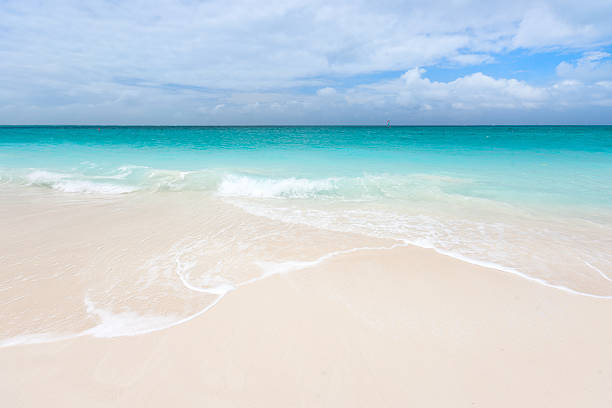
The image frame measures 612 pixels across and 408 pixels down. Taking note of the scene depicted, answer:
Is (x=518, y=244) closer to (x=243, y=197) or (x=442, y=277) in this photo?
(x=442, y=277)

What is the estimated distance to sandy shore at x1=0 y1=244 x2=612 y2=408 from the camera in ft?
8.09

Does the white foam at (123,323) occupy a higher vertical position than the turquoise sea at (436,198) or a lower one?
lower

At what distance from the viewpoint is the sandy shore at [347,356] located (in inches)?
97.1

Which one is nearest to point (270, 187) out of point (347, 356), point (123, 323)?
point (123, 323)

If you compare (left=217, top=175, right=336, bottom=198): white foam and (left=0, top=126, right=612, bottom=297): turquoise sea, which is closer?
(left=0, top=126, right=612, bottom=297): turquoise sea

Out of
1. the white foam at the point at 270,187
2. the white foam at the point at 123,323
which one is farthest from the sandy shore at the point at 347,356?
the white foam at the point at 270,187

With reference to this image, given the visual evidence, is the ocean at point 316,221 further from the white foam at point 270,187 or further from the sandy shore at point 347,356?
the sandy shore at point 347,356

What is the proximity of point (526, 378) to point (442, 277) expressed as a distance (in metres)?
1.82

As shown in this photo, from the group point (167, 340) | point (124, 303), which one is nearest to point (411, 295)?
point (167, 340)

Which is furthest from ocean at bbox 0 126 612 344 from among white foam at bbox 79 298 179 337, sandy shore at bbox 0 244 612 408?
sandy shore at bbox 0 244 612 408

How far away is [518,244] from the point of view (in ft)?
18.5

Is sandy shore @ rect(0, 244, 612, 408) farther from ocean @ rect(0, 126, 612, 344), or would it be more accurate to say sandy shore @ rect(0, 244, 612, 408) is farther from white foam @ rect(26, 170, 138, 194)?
white foam @ rect(26, 170, 138, 194)

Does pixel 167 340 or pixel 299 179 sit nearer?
pixel 167 340

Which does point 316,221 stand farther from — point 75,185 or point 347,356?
point 75,185
